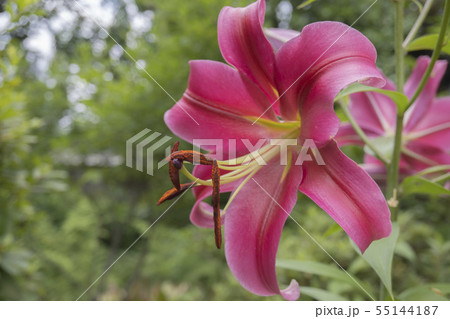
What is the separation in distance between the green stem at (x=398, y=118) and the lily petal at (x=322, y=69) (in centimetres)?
12

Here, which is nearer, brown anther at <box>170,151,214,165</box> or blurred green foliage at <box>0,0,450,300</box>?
brown anther at <box>170,151,214,165</box>

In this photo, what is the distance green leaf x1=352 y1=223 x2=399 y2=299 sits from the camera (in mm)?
377

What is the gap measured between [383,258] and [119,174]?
184 cm

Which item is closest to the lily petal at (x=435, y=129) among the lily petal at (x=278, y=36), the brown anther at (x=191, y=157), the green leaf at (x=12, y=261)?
the lily petal at (x=278, y=36)

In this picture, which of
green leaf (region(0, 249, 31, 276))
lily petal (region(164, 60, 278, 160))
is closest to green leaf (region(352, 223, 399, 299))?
lily petal (region(164, 60, 278, 160))

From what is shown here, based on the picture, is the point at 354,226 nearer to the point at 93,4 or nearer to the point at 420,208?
the point at 93,4

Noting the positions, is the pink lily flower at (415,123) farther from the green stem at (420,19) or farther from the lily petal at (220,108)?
the lily petal at (220,108)

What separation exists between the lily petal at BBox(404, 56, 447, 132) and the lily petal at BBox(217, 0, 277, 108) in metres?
0.29

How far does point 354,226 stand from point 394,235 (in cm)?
11

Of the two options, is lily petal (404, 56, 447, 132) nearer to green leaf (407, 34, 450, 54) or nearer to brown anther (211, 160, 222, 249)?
green leaf (407, 34, 450, 54)

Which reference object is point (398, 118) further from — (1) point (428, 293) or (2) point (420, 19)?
(1) point (428, 293)

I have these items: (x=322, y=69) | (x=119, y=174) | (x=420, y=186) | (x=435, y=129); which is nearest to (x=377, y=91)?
(x=322, y=69)

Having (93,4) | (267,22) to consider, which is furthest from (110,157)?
(93,4)

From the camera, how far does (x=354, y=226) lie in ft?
1.06
